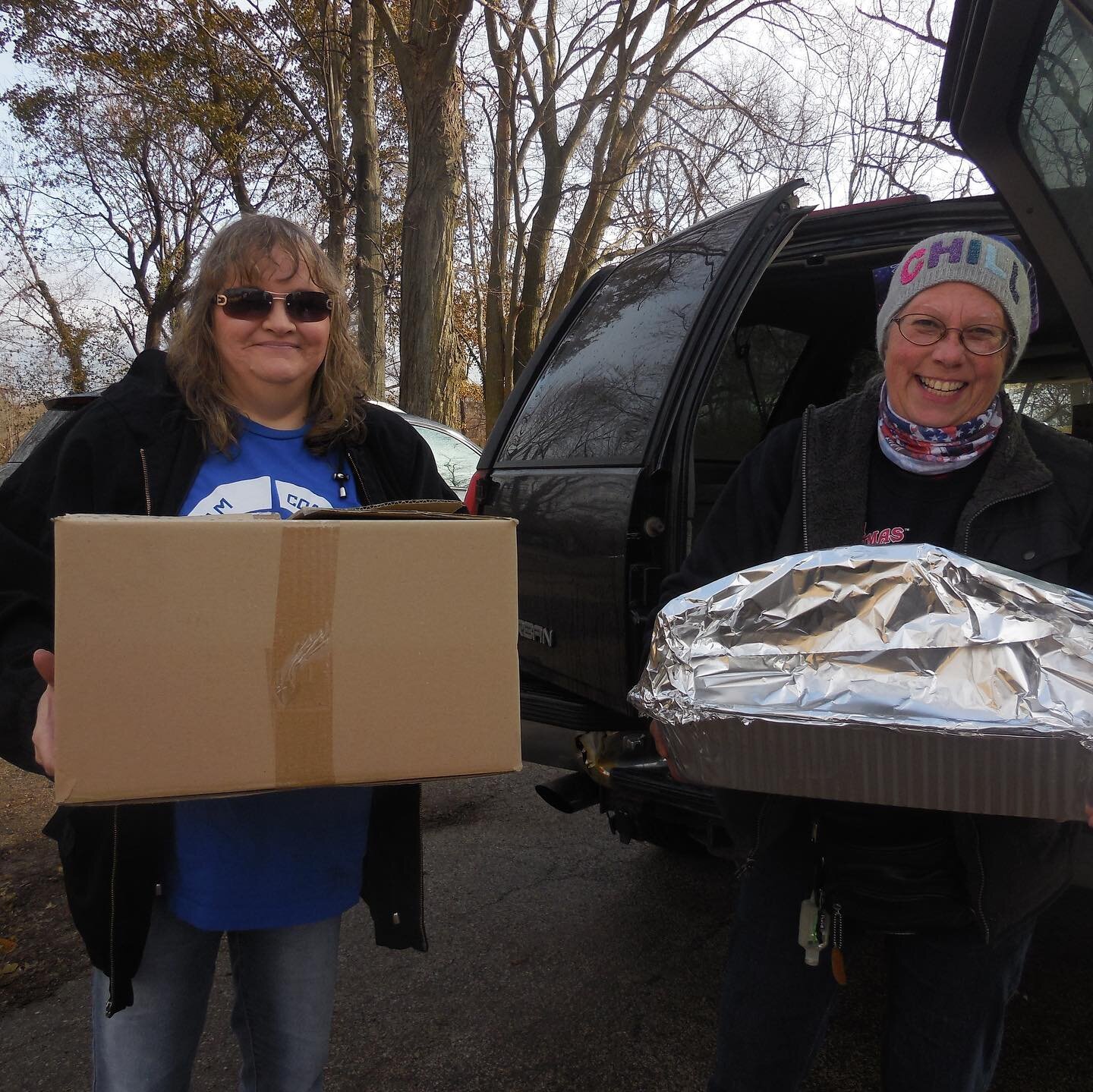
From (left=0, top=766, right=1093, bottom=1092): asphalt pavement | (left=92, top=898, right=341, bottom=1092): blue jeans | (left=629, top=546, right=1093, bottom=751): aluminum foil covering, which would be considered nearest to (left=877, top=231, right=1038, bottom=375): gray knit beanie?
(left=629, top=546, right=1093, bottom=751): aluminum foil covering

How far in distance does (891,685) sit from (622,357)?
1.77 m

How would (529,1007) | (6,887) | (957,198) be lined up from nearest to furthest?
(529,1007)
(957,198)
(6,887)

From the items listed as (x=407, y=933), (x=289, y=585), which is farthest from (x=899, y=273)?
(x=407, y=933)

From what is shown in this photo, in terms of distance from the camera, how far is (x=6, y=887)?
296 centimetres

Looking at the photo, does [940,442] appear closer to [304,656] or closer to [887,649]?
[887,649]

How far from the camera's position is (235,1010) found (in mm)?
1501

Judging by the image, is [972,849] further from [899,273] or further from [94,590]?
[94,590]

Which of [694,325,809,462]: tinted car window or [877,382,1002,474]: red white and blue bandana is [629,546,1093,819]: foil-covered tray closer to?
[877,382,1002,474]: red white and blue bandana

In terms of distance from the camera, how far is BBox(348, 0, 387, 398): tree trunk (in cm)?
1027

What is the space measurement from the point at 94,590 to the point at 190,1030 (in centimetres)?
84

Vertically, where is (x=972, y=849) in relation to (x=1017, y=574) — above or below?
below

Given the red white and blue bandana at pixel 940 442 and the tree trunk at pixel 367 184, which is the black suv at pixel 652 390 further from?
the tree trunk at pixel 367 184

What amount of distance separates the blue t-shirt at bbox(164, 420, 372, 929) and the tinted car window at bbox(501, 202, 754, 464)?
1162 millimetres

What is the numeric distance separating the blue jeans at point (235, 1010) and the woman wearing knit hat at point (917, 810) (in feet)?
2.33
